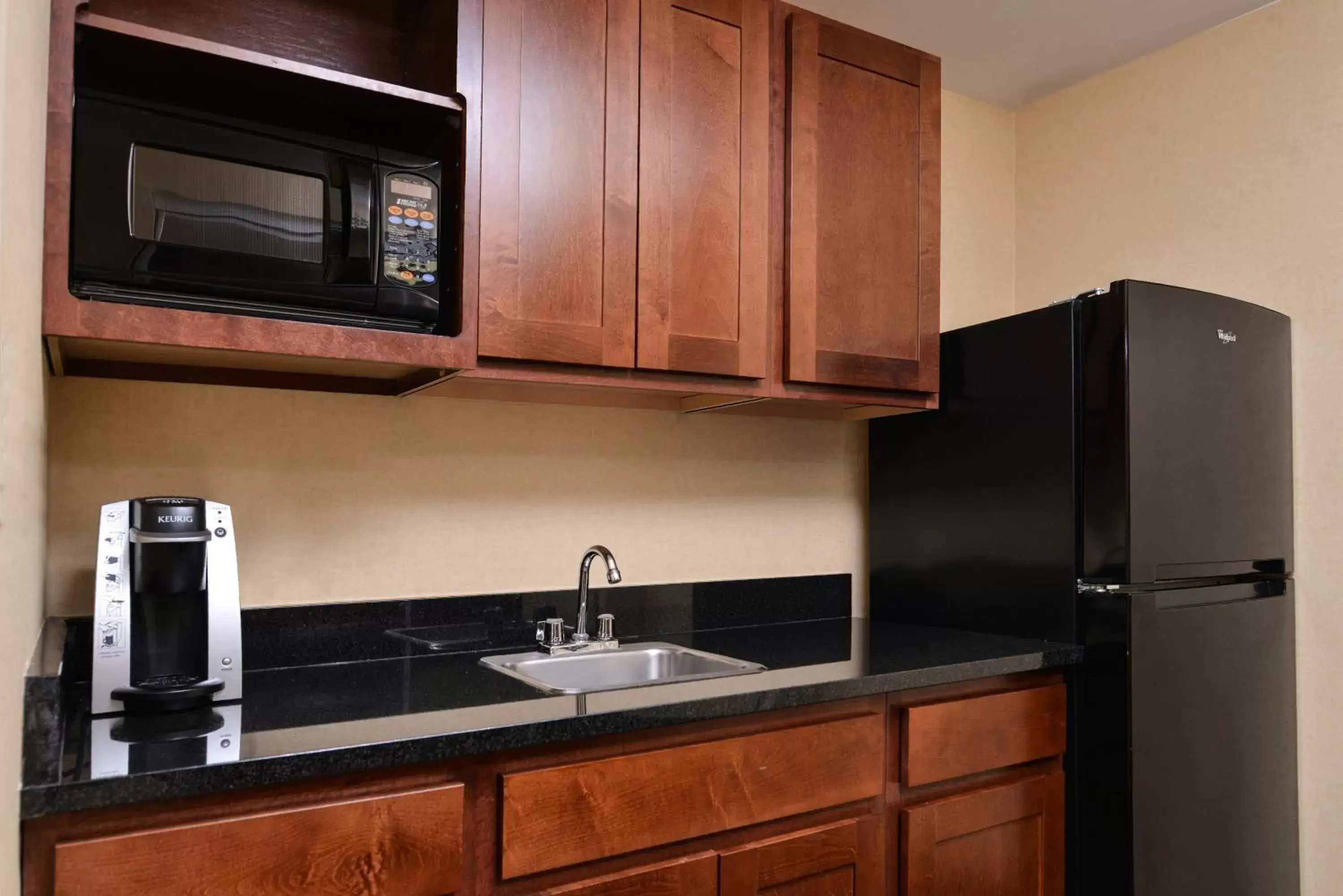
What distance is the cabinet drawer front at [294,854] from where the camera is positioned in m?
1.08

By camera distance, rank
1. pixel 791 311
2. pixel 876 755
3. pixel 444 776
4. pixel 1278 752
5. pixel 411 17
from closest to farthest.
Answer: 1. pixel 444 776
2. pixel 876 755
3. pixel 411 17
4. pixel 791 311
5. pixel 1278 752

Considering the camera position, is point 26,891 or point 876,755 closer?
point 26,891

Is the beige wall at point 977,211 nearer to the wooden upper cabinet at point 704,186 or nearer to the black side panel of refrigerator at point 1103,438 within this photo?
the black side panel of refrigerator at point 1103,438

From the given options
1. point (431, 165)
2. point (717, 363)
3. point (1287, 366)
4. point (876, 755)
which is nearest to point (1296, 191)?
point (1287, 366)

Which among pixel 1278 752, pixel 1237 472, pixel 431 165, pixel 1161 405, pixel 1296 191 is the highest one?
pixel 1296 191

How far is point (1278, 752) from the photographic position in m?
2.16

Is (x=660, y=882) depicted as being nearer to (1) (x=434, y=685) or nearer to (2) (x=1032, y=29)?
(1) (x=434, y=685)

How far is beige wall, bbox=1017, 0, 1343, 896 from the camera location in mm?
2176

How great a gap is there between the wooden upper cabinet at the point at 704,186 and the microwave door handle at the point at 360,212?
524 mm

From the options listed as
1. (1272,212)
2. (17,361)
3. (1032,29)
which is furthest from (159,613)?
(1272,212)

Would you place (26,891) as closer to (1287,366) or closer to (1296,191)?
(1287,366)

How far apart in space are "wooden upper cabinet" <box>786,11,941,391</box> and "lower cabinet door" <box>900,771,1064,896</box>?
922 mm

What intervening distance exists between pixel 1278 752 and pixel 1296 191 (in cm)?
135

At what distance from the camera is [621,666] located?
2035 millimetres
